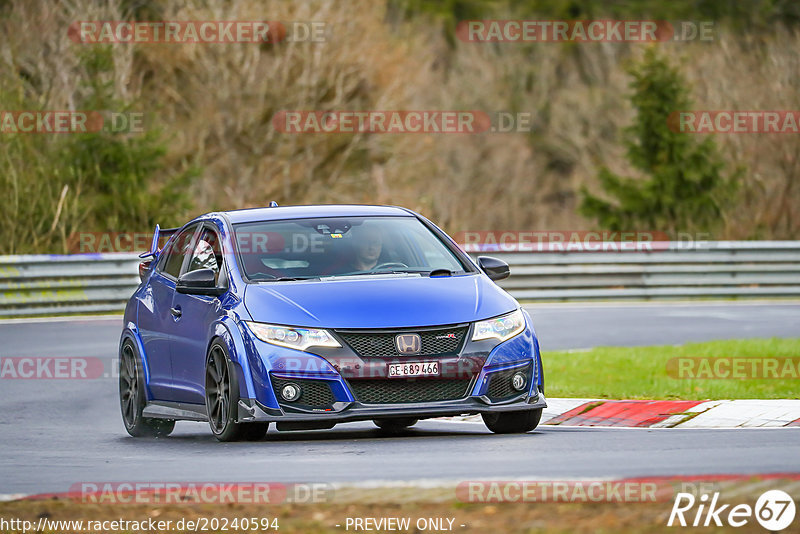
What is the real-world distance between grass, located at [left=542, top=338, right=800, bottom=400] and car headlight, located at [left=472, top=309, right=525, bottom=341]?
10.1 feet

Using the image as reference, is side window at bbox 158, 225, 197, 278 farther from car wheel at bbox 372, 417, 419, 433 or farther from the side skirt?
car wheel at bbox 372, 417, 419, 433

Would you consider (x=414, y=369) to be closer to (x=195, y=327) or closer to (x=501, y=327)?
(x=501, y=327)

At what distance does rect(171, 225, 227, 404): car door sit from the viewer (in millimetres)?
11016

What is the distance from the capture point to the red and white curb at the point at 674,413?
469 inches

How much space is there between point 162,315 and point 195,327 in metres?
0.79

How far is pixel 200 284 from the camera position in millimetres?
10969

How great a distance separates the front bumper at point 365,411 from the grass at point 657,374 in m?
3.43

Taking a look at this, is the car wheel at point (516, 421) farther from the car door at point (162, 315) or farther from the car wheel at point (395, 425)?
the car door at point (162, 315)

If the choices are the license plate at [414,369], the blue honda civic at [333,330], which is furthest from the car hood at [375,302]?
the license plate at [414,369]

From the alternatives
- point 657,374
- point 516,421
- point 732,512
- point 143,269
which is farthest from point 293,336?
point 657,374

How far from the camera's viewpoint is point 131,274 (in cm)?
2505

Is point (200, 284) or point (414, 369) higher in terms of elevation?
point (200, 284)

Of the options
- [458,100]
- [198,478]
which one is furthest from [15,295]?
[458,100]

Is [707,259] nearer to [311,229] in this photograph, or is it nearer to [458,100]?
[311,229]
